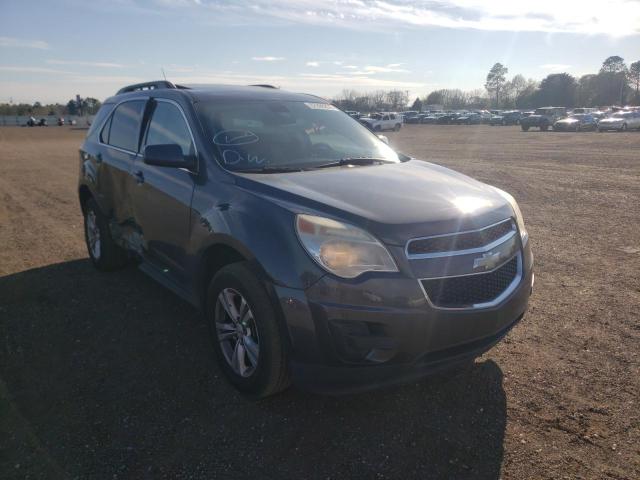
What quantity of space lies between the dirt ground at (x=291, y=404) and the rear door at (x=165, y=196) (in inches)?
26.8

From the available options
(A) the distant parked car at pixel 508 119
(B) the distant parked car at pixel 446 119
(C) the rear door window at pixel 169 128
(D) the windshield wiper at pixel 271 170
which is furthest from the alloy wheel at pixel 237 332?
(B) the distant parked car at pixel 446 119

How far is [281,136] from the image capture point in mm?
4023

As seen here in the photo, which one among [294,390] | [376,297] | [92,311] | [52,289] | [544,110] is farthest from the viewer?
[544,110]

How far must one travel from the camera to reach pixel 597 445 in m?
2.75

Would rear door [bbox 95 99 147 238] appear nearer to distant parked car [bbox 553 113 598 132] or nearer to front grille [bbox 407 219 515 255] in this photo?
front grille [bbox 407 219 515 255]

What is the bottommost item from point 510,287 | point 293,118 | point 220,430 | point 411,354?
point 220,430

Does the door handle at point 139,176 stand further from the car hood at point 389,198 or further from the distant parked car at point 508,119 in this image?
the distant parked car at point 508,119

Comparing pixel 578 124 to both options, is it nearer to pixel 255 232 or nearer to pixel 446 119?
pixel 446 119

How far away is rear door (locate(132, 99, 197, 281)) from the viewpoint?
3723 mm

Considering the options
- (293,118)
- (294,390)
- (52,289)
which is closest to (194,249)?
(294,390)

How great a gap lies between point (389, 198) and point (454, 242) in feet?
1.60

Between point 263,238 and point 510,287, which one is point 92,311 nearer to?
point 263,238

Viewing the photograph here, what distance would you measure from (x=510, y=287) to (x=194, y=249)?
206cm

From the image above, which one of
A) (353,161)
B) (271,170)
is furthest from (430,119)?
(271,170)
